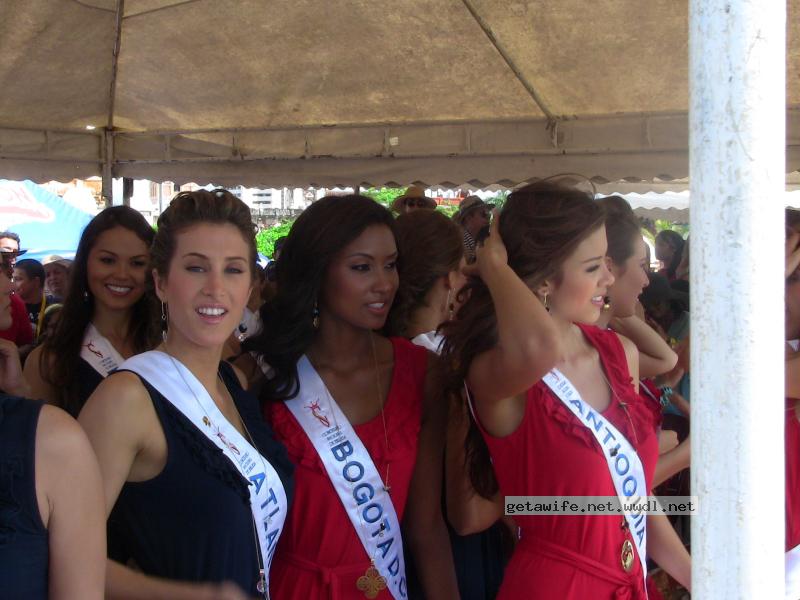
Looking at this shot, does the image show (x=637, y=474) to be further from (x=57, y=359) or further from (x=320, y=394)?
(x=57, y=359)

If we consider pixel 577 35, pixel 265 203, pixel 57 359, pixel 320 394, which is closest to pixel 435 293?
pixel 320 394

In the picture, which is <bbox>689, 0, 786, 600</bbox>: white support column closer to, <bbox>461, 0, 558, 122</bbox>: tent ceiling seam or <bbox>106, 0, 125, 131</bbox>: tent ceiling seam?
<bbox>461, 0, 558, 122</bbox>: tent ceiling seam

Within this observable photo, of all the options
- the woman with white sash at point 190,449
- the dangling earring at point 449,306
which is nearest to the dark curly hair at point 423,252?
the dangling earring at point 449,306

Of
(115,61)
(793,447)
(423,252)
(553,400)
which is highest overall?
(115,61)

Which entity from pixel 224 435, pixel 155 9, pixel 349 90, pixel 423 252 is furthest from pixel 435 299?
pixel 155 9

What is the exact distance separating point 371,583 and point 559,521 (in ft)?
1.64

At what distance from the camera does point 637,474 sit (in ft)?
5.93

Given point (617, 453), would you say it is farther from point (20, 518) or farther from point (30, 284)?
point (30, 284)

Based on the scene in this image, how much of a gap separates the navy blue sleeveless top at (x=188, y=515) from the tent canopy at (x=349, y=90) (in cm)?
274

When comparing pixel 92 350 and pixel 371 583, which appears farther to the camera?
pixel 92 350

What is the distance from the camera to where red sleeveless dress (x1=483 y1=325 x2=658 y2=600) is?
1704mm

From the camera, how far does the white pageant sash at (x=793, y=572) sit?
2.41m

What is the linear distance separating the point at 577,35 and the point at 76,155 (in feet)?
11.2

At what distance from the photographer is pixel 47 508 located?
1.18 m
